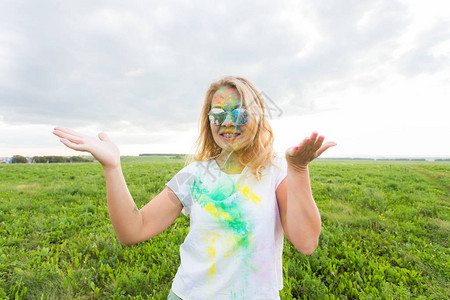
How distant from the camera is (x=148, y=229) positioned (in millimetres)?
1768

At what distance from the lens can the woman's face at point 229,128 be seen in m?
1.84

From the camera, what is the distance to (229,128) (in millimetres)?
1844

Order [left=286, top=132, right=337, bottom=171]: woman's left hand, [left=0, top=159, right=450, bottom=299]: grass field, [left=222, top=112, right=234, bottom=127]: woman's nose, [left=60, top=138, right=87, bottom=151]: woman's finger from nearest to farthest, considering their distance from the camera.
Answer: [left=286, top=132, right=337, bottom=171]: woman's left hand
[left=60, top=138, right=87, bottom=151]: woman's finger
[left=222, top=112, right=234, bottom=127]: woman's nose
[left=0, top=159, right=450, bottom=299]: grass field

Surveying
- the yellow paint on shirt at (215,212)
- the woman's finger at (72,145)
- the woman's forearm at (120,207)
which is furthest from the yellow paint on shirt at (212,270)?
the woman's finger at (72,145)

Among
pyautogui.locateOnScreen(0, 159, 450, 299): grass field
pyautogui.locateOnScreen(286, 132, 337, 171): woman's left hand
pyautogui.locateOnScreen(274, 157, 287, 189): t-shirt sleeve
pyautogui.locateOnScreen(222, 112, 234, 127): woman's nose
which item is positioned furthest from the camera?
pyautogui.locateOnScreen(0, 159, 450, 299): grass field

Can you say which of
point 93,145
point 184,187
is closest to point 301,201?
point 184,187

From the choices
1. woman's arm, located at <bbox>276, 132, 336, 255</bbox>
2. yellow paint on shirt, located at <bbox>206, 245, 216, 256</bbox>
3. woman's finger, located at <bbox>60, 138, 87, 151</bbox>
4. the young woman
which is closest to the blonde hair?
the young woman

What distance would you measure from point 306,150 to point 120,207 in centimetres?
130

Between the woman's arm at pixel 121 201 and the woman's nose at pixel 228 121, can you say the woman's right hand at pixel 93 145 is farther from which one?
the woman's nose at pixel 228 121

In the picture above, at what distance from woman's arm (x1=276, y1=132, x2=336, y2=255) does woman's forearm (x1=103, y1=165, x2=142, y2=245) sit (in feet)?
3.63

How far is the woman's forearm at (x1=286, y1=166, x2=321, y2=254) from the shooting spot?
4.71 ft

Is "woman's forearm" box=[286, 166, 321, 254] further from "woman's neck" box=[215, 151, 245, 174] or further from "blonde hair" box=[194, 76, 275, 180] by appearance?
"woman's neck" box=[215, 151, 245, 174]

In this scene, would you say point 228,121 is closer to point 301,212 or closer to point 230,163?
point 230,163

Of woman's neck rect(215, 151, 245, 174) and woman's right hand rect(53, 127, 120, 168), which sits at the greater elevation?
woman's right hand rect(53, 127, 120, 168)
